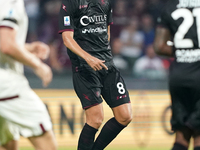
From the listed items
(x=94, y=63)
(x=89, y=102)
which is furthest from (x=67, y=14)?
(x=89, y=102)

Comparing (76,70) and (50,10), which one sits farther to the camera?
(50,10)

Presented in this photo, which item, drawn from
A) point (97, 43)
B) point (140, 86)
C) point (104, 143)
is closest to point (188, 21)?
point (97, 43)

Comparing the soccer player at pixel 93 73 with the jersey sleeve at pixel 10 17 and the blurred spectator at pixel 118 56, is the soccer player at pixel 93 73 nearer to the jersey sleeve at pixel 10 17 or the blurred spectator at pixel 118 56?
the jersey sleeve at pixel 10 17

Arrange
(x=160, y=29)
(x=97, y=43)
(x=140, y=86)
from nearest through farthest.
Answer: (x=160, y=29) < (x=97, y=43) < (x=140, y=86)

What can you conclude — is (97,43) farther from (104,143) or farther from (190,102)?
(190,102)

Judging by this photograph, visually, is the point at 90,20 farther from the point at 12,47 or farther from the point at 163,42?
the point at 12,47

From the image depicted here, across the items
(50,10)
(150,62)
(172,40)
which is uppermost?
(50,10)

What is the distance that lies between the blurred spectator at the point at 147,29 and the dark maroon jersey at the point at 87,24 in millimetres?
5646

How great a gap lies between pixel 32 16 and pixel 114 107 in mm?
7000

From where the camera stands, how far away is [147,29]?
35.3 feet

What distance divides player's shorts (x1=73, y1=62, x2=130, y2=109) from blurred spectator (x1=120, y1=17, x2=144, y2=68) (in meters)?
4.86

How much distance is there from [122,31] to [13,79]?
756 cm

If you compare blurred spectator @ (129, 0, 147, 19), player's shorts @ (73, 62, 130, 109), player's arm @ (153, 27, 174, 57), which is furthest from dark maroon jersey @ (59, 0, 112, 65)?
blurred spectator @ (129, 0, 147, 19)

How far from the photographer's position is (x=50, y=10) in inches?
442
